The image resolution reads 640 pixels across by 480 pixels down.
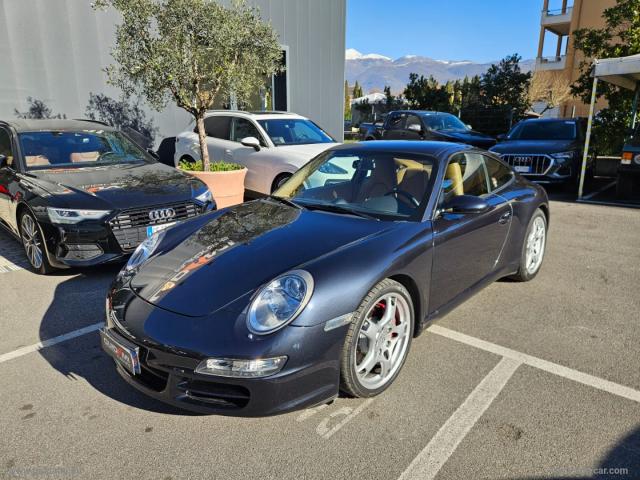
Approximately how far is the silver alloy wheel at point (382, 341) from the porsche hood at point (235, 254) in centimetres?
45

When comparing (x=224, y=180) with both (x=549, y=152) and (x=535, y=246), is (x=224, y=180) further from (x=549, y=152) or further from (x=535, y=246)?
(x=549, y=152)

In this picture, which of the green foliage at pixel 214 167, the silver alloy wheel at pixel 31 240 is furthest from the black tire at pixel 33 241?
the green foliage at pixel 214 167

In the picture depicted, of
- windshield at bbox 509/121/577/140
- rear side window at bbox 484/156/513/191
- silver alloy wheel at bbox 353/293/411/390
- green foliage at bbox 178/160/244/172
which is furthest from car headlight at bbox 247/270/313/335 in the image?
windshield at bbox 509/121/577/140

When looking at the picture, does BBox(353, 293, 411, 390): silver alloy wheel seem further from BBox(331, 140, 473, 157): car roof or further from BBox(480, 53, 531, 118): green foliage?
BBox(480, 53, 531, 118): green foliage

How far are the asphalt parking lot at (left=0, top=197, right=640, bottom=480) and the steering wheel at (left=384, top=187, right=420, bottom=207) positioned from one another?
1.03 m

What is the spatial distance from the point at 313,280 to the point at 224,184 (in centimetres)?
511

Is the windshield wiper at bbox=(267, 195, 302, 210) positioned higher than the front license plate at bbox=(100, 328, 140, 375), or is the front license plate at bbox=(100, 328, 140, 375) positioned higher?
the windshield wiper at bbox=(267, 195, 302, 210)

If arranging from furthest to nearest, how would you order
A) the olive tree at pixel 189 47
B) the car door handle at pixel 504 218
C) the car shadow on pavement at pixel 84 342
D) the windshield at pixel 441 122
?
the windshield at pixel 441 122, the olive tree at pixel 189 47, the car door handle at pixel 504 218, the car shadow on pavement at pixel 84 342

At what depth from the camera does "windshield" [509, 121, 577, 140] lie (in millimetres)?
10141

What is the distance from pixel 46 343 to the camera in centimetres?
336

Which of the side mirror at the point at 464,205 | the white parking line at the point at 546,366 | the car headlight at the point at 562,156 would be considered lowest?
the white parking line at the point at 546,366

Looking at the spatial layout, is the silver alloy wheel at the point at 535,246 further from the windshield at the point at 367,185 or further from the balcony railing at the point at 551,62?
the balcony railing at the point at 551,62

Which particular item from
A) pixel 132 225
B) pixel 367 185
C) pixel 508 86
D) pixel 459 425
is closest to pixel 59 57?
pixel 132 225

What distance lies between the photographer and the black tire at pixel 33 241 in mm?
4539
